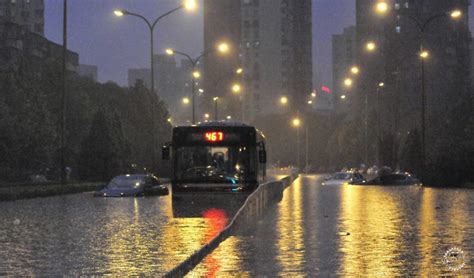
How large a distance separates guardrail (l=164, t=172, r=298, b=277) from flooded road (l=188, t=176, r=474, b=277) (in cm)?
18

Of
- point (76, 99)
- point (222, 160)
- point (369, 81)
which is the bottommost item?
point (222, 160)

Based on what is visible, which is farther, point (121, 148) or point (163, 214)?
point (121, 148)

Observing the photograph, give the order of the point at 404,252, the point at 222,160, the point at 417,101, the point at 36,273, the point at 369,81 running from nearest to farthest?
the point at 36,273 < the point at 404,252 < the point at 222,160 < the point at 417,101 < the point at 369,81

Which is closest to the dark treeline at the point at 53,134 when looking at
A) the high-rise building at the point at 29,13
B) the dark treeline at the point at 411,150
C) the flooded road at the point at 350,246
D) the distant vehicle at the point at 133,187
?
the distant vehicle at the point at 133,187

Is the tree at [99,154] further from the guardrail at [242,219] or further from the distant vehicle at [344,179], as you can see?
the guardrail at [242,219]

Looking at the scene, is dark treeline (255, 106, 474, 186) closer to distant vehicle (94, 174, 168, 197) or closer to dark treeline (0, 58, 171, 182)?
distant vehicle (94, 174, 168, 197)

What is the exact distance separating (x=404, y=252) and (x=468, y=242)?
260 centimetres

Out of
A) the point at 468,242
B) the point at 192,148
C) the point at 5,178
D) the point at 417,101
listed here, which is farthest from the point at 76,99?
the point at 417,101

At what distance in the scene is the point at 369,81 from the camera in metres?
196

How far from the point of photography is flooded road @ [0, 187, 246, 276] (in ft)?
49.0

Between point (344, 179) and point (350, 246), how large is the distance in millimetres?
55856

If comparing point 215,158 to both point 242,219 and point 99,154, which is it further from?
point 99,154

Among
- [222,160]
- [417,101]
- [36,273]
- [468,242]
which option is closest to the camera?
[36,273]

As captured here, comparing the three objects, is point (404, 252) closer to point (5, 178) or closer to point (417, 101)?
point (5, 178)
